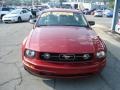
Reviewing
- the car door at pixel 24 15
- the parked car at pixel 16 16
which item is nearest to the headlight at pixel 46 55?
the parked car at pixel 16 16

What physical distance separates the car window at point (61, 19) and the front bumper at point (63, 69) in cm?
220

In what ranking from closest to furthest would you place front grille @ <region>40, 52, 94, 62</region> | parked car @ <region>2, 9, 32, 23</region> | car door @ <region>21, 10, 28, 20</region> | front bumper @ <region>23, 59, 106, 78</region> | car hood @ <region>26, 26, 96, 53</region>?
front bumper @ <region>23, 59, 106, 78</region>
front grille @ <region>40, 52, 94, 62</region>
car hood @ <region>26, 26, 96, 53</region>
parked car @ <region>2, 9, 32, 23</region>
car door @ <region>21, 10, 28, 20</region>

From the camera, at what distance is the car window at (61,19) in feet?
23.3

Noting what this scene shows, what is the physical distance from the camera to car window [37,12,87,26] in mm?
7094

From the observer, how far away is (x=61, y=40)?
551 cm

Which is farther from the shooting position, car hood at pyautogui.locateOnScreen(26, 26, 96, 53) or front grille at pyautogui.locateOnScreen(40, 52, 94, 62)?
car hood at pyautogui.locateOnScreen(26, 26, 96, 53)

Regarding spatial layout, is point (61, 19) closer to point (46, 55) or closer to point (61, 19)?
point (61, 19)

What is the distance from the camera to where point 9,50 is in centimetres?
884

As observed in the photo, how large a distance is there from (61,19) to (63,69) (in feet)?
8.66

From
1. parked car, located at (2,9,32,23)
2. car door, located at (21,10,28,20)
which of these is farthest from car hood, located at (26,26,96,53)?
car door, located at (21,10,28,20)

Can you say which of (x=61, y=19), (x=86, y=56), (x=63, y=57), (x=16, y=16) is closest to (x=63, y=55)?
(x=63, y=57)

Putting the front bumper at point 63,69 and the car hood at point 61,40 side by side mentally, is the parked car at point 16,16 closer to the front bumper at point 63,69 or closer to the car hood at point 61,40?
the car hood at point 61,40

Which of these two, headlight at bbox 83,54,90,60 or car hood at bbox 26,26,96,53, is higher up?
car hood at bbox 26,26,96,53

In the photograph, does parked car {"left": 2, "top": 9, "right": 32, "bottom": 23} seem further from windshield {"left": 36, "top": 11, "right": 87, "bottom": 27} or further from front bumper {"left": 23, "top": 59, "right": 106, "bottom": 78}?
front bumper {"left": 23, "top": 59, "right": 106, "bottom": 78}
